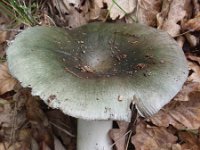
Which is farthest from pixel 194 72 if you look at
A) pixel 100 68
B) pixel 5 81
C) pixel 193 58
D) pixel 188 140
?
pixel 5 81

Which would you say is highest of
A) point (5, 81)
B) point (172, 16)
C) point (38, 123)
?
point (172, 16)

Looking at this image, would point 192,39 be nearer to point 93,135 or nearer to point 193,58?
point 193,58

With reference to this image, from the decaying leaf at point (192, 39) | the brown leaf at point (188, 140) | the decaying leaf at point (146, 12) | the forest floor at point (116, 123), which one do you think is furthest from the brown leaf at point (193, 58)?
the brown leaf at point (188, 140)

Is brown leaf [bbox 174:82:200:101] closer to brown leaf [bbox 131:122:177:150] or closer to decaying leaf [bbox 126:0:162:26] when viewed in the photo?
brown leaf [bbox 131:122:177:150]

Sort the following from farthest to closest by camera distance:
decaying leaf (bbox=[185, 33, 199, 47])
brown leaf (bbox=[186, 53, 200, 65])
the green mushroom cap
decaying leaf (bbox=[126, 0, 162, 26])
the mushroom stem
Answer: decaying leaf (bbox=[126, 0, 162, 26])
decaying leaf (bbox=[185, 33, 199, 47])
brown leaf (bbox=[186, 53, 200, 65])
the mushroom stem
the green mushroom cap

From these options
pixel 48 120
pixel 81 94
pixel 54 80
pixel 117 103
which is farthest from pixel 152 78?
pixel 48 120

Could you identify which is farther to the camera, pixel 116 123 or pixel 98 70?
pixel 116 123

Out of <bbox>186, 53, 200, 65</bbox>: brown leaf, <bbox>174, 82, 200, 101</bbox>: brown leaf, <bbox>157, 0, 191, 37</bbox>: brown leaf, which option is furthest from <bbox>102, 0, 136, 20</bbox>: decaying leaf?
<bbox>174, 82, 200, 101</bbox>: brown leaf
